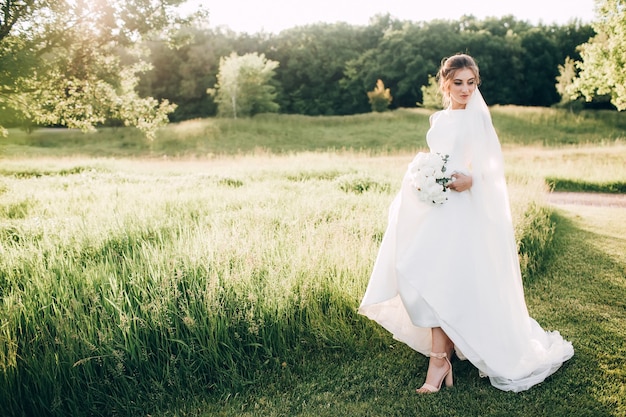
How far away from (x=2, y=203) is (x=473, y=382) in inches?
356

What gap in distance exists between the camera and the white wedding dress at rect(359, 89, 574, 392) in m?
3.38

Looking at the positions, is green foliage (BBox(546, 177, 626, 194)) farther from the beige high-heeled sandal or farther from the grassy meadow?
the beige high-heeled sandal

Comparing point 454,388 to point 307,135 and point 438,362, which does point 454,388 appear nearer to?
point 438,362

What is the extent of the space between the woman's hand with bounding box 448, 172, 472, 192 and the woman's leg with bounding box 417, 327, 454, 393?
1.13 meters

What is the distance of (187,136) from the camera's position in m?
33.3

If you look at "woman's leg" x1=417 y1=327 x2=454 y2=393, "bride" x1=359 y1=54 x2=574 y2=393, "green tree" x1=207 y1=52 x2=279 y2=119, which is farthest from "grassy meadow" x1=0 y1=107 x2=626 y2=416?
"green tree" x1=207 y1=52 x2=279 y2=119

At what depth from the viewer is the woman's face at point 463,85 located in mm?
3547

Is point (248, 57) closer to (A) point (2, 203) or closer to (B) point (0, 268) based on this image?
(A) point (2, 203)

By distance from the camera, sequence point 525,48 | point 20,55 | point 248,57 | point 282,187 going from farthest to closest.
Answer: point 525,48, point 248,57, point 282,187, point 20,55

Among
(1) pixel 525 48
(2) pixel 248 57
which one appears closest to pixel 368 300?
(2) pixel 248 57

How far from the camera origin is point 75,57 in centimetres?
1037

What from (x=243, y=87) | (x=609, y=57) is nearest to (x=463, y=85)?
(x=609, y=57)

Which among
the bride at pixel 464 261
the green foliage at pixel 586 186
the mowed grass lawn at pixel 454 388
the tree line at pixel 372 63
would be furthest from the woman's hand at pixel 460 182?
the tree line at pixel 372 63

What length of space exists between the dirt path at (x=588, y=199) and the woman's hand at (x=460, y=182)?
9.05 metres
